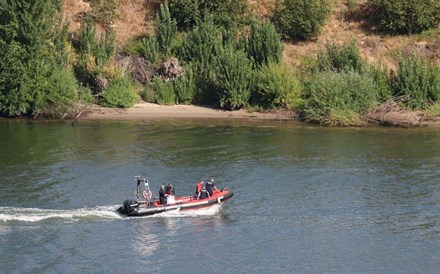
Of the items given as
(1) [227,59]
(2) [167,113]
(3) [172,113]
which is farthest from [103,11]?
(1) [227,59]

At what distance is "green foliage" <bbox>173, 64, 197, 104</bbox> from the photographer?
6794 centimetres

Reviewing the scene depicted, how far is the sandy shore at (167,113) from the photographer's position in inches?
2576

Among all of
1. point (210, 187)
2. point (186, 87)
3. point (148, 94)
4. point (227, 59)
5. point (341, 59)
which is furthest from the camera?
point (148, 94)

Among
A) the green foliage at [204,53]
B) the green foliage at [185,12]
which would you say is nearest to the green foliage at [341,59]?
the green foliage at [204,53]

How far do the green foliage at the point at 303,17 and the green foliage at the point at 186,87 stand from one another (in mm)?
10154

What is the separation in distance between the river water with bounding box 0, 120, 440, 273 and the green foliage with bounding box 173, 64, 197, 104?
640cm

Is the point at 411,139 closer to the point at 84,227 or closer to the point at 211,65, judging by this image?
the point at 211,65

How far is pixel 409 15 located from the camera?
72562mm

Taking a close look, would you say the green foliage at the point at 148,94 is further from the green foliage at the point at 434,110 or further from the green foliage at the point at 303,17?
the green foliage at the point at 434,110

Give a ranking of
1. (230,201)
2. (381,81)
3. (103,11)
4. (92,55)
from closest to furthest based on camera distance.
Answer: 1. (230,201)
2. (381,81)
3. (92,55)
4. (103,11)

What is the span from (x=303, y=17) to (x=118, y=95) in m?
17.7

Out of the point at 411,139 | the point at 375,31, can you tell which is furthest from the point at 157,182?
the point at 375,31

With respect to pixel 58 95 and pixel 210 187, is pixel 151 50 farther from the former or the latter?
pixel 210 187

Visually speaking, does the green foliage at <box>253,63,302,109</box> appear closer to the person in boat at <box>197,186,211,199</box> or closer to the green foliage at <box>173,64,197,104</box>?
the green foliage at <box>173,64,197,104</box>
